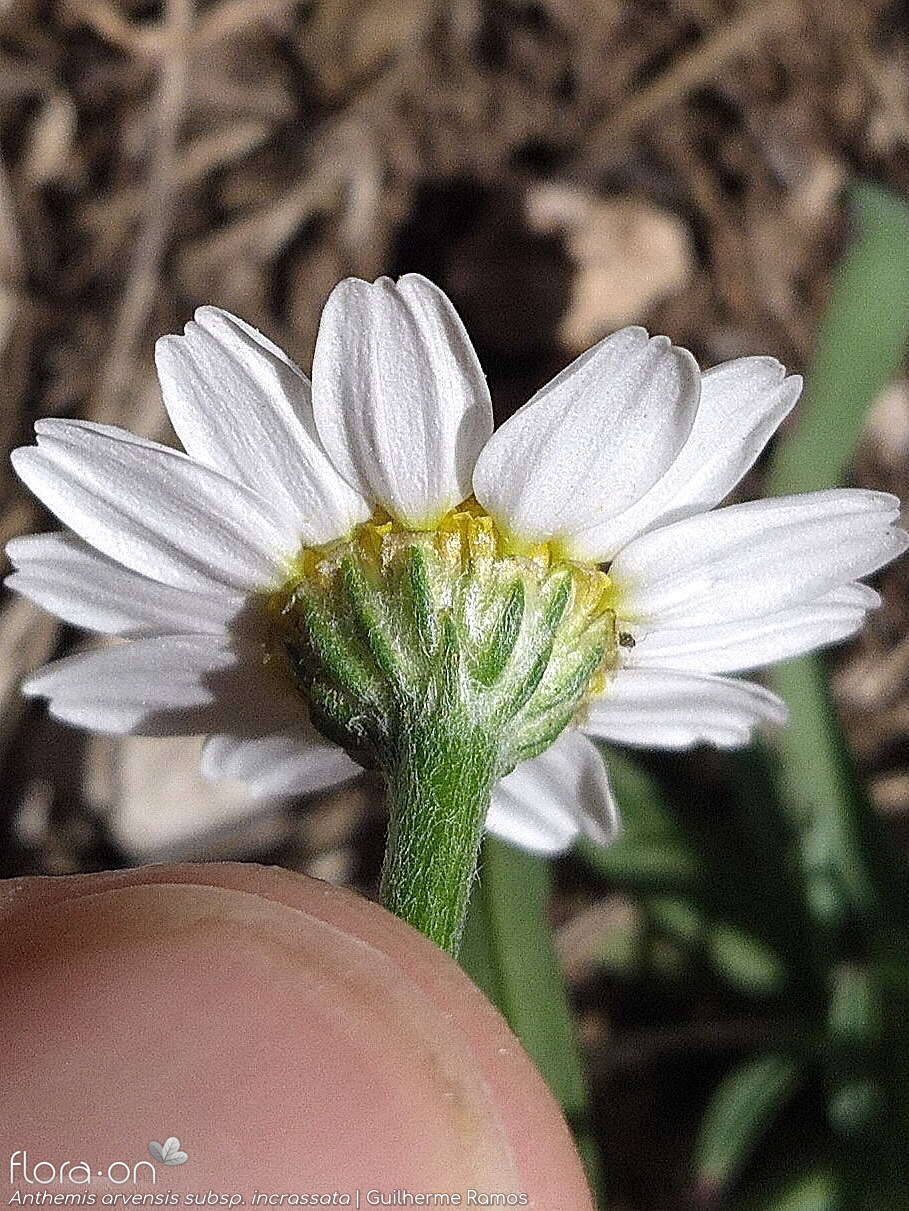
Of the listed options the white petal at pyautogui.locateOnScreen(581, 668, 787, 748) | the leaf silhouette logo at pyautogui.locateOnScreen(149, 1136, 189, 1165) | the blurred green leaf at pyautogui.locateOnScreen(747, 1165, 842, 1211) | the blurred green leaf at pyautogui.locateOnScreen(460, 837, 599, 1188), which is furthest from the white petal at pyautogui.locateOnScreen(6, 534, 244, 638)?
the blurred green leaf at pyautogui.locateOnScreen(747, 1165, 842, 1211)

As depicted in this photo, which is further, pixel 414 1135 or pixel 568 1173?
pixel 568 1173

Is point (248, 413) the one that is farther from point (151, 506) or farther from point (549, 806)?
point (549, 806)

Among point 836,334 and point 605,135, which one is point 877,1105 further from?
point 605,135

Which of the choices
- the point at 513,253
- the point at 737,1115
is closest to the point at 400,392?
the point at 737,1115

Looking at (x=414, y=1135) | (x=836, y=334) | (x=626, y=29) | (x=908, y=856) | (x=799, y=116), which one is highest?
(x=626, y=29)

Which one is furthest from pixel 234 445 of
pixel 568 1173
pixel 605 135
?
pixel 605 135

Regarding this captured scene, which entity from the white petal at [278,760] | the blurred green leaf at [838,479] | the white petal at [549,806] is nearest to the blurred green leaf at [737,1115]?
the blurred green leaf at [838,479]

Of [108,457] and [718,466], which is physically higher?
[108,457]
